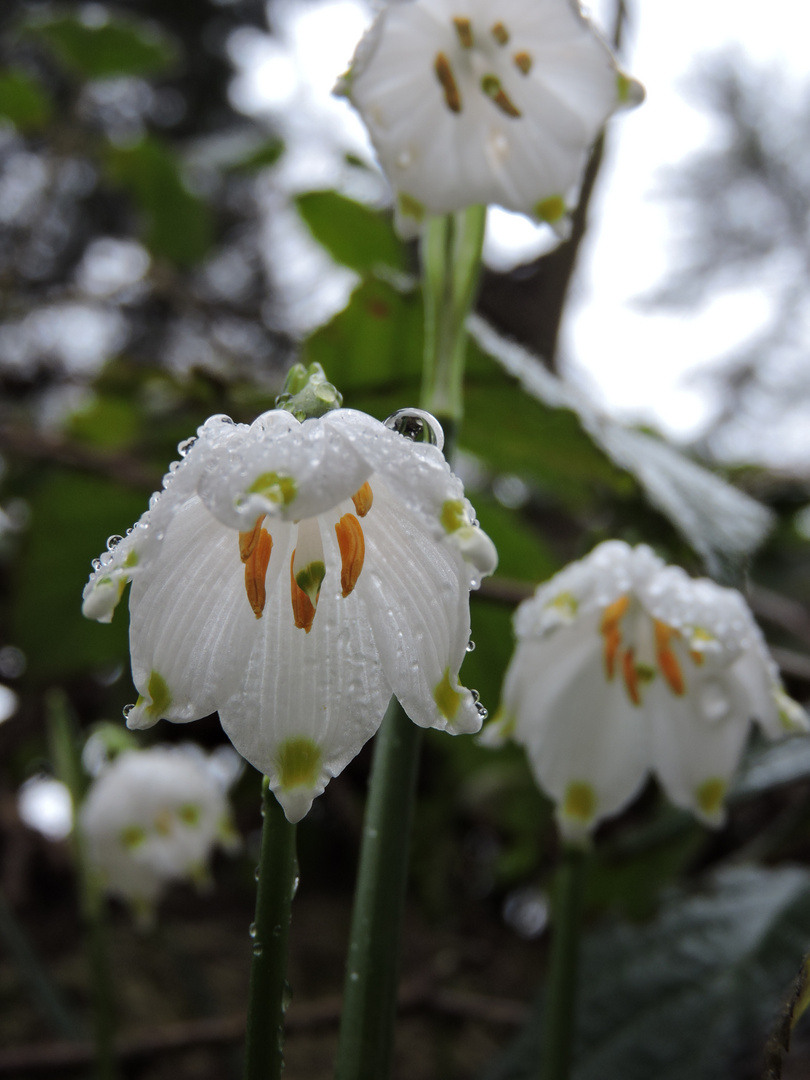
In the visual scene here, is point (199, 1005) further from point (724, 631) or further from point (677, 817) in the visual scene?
point (724, 631)

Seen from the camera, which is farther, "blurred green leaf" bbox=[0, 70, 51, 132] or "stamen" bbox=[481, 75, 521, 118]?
"blurred green leaf" bbox=[0, 70, 51, 132]

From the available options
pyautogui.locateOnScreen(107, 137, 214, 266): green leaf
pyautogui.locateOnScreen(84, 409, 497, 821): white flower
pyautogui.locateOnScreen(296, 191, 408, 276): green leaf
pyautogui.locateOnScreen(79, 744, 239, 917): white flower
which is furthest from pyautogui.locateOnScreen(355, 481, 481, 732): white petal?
pyautogui.locateOnScreen(107, 137, 214, 266): green leaf

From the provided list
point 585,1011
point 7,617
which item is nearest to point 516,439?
point 585,1011

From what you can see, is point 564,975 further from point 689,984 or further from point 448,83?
point 448,83

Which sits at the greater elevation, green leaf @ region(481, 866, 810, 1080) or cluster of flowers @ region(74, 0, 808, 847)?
cluster of flowers @ region(74, 0, 808, 847)

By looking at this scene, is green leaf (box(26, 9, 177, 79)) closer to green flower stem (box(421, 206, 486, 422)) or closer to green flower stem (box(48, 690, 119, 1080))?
green flower stem (box(48, 690, 119, 1080))

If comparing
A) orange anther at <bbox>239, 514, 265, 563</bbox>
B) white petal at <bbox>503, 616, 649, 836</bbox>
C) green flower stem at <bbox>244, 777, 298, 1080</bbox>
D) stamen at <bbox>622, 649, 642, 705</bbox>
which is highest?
orange anther at <bbox>239, 514, 265, 563</bbox>

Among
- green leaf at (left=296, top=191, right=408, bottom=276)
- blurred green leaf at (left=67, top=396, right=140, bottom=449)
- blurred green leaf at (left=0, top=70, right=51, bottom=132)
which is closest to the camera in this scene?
green leaf at (left=296, top=191, right=408, bottom=276)

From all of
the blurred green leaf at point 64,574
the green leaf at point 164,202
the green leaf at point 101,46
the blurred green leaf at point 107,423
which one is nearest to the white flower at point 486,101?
the blurred green leaf at point 64,574
